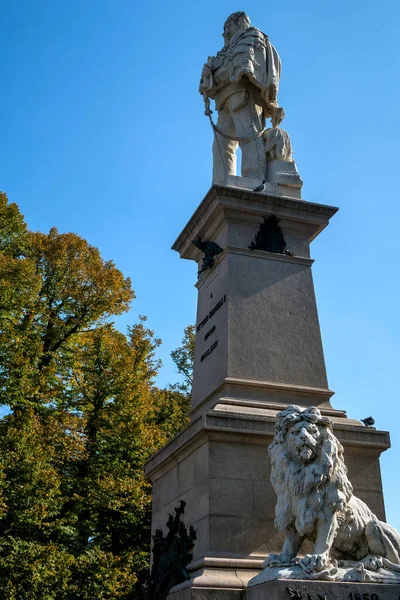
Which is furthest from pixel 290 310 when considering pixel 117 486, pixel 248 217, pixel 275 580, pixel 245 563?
pixel 117 486

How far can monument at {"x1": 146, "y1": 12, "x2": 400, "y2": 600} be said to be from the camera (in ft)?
23.5

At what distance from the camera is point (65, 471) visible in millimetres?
19469

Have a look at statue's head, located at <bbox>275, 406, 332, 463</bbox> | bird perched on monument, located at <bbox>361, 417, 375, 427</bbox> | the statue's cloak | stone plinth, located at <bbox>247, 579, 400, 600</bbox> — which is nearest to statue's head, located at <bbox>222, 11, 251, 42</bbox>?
the statue's cloak

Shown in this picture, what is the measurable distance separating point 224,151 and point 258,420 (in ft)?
17.8

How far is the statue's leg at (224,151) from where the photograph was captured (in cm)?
1211

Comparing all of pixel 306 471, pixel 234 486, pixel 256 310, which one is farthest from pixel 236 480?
pixel 256 310

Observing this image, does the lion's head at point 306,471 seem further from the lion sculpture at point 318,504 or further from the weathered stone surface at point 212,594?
the weathered stone surface at point 212,594

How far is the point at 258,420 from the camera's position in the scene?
27.9 feet

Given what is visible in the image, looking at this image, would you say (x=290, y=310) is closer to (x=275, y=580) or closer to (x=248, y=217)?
(x=248, y=217)

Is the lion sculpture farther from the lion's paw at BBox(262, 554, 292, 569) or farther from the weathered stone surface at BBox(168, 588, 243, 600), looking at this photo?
the weathered stone surface at BBox(168, 588, 243, 600)

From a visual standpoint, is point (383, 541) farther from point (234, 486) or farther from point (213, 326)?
point (213, 326)

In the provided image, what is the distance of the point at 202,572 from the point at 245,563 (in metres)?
0.49

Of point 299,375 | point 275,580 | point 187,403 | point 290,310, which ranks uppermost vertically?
point 187,403

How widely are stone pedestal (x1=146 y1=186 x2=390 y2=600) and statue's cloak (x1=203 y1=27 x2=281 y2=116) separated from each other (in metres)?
2.49
